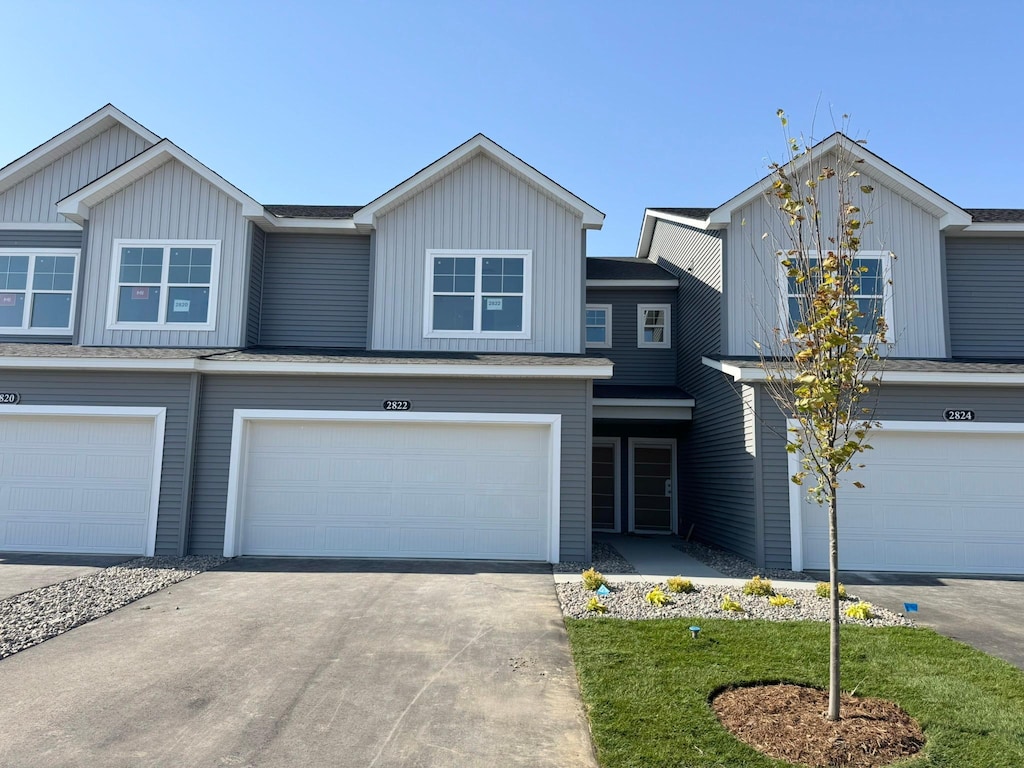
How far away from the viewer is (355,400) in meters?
10.8

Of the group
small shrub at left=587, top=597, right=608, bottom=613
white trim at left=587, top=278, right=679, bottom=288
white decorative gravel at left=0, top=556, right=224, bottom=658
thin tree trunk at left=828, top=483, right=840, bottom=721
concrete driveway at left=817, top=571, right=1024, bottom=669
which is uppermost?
white trim at left=587, top=278, right=679, bottom=288

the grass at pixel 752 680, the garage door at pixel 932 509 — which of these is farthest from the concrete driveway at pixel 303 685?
the garage door at pixel 932 509

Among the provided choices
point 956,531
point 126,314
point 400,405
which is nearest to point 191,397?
point 126,314

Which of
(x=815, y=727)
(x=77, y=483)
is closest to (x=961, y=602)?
(x=815, y=727)

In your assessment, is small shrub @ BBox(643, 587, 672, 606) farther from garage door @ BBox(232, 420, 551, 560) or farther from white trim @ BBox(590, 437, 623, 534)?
white trim @ BBox(590, 437, 623, 534)

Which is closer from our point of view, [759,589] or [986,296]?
[759,589]

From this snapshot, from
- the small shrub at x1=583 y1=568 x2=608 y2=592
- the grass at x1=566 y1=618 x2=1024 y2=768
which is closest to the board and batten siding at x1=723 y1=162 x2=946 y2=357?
the small shrub at x1=583 y1=568 x2=608 y2=592

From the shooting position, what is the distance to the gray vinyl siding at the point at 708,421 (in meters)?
11.1

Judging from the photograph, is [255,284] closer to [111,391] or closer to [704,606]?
[111,391]

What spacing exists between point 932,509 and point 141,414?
42.4 ft

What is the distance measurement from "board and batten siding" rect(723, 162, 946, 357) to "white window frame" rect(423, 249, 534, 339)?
12.1 feet

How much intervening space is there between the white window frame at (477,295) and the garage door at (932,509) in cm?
572

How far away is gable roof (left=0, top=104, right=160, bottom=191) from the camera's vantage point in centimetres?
1303

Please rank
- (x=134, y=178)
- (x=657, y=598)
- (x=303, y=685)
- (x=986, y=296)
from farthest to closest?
(x=986, y=296) → (x=134, y=178) → (x=657, y=598) → (x=303, y=685)
